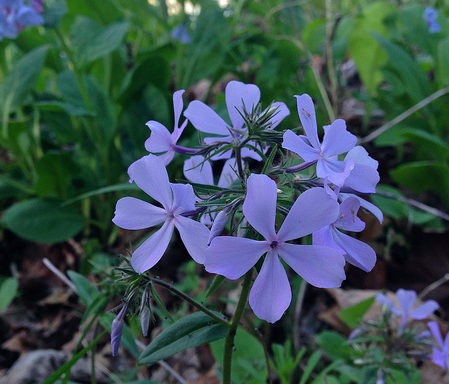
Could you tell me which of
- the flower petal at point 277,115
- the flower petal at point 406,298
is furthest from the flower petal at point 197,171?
the flower petal at point 406,298

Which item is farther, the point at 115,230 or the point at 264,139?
the point at 115,230

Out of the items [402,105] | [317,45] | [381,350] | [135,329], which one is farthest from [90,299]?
[317,45]

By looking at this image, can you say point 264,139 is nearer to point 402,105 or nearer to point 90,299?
point 90,299

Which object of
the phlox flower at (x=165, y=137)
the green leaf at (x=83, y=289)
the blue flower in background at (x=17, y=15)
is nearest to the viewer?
the phlox flower at (x=165, y=137)

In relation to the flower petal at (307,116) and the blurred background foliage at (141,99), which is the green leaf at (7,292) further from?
the flower petal at (307,116)

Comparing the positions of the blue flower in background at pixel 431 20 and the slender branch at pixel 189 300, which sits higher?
the slender branch at pixel 189 300

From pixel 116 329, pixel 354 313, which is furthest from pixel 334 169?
pixel 354 313

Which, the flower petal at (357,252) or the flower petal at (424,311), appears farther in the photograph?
the flower petal at (424,311)
